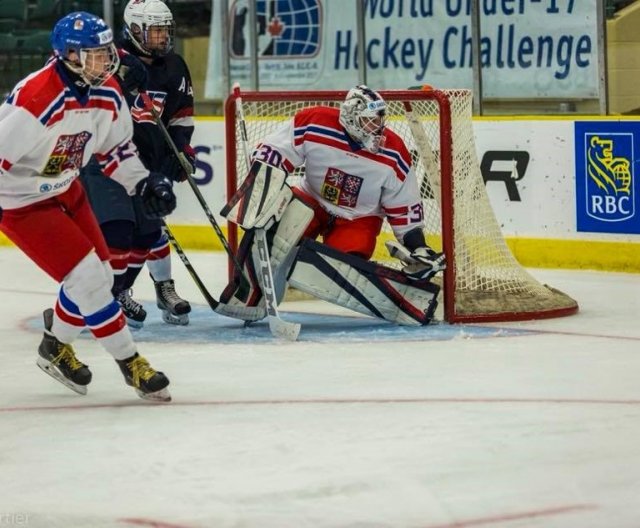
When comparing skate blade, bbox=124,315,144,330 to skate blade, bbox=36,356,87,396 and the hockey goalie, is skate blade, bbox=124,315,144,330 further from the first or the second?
skate blade, bbox=36,356,87,396

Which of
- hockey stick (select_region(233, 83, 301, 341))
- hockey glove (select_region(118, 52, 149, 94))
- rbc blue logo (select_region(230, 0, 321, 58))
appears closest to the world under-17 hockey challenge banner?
rbc blue logo (select_region(230, 0, 321, 58))

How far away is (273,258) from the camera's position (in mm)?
5672

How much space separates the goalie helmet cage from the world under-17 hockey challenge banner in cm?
169

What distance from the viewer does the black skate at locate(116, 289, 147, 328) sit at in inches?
225

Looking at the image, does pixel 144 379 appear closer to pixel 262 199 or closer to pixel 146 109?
pixel 262 199

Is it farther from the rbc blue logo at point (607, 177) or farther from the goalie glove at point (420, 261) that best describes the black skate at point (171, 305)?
the rbc blue logo at point (607, 177)

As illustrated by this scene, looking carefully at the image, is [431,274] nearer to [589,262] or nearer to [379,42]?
[589,262]

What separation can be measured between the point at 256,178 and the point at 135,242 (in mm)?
525

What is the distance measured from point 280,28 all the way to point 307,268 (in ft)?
11.7

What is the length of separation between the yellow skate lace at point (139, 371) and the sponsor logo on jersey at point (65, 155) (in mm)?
544

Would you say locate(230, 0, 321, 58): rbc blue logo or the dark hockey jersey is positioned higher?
locate(230, 0, 321, 58): rbc blue logo

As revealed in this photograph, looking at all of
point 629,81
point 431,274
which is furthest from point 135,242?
point 629,81

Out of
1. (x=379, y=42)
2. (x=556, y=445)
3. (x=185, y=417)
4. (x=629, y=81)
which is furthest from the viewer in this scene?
(x=379, y=42)

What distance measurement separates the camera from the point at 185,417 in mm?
4184
